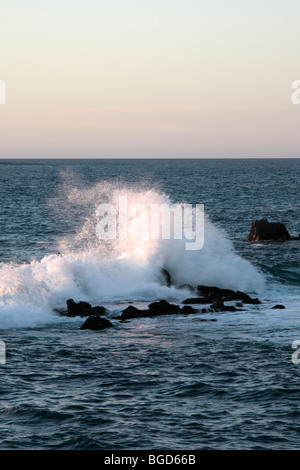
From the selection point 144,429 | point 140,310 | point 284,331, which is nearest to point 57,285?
point 140,310

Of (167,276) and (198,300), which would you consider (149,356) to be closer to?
(198,300)

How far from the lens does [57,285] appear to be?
30328 millimetres

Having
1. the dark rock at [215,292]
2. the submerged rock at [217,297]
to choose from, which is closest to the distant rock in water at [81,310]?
the submerged rock at [217,297]

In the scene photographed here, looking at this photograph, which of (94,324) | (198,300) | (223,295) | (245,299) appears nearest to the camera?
(94,324)

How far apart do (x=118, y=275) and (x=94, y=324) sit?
956 centimetres

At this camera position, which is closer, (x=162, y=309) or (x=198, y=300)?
(x=162, y=309)

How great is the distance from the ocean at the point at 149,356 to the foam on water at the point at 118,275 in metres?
0.07

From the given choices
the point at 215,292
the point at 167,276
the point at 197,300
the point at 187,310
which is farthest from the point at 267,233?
the point at 187,310

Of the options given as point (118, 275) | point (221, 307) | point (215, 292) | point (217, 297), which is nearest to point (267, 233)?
point (118, 275)

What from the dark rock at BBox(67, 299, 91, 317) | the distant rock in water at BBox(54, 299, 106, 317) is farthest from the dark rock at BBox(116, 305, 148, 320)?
the dark rock at BBox(67, 299, 91, 317)

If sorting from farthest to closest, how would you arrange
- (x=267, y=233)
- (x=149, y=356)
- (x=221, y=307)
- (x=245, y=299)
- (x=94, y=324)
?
(x=267, y=233) → (x=245, y=299) → (x=221, y=307) → (x=94, y=324) → (x=149, y=356)

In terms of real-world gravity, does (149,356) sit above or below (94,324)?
below

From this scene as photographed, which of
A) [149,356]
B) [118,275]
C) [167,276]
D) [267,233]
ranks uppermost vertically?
[267,233]

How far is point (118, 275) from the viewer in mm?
33094
